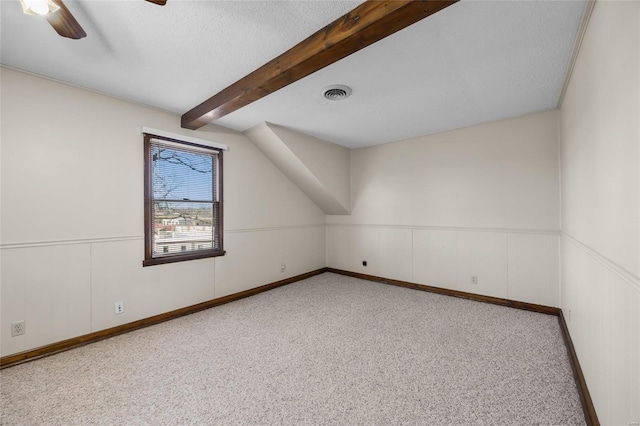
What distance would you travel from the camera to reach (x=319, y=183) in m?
4.33

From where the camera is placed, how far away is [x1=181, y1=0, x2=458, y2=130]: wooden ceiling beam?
53.4 inches

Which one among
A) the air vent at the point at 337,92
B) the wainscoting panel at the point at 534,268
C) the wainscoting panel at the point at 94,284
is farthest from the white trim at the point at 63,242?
the wainscoting panel at the point at 534,268

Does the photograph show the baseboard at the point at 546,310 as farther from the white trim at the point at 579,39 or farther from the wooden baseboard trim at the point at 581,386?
the white trim at the point at 579,39

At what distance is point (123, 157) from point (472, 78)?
3.45 metres

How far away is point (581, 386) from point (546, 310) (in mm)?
1591

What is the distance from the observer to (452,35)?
1.74 meters

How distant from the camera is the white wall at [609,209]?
987mm

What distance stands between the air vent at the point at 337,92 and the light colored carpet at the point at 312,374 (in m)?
2.37

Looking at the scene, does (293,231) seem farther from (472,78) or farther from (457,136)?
(472,78)

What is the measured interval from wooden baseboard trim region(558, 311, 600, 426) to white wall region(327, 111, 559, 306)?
0.93 m

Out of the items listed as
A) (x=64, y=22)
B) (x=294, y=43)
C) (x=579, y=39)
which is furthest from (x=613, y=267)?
(x=64, y=22)

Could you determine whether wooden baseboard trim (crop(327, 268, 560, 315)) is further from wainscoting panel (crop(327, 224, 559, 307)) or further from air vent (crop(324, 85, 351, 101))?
air vent (crop(324, 85, 351, 101))

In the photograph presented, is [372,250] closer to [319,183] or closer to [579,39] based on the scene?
[319,183]

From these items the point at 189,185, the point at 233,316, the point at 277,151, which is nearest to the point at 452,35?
the point at 277,151
